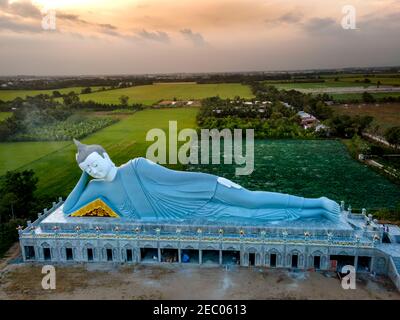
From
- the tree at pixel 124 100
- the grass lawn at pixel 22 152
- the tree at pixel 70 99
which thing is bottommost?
the grass lawn at pixel 22 152

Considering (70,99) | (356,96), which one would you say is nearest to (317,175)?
(70,99)

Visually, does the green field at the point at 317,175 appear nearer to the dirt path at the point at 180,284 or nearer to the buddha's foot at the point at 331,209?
the buddha's foot at the point at 331,209

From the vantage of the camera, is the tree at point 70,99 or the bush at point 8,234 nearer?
the bush at point 8,234

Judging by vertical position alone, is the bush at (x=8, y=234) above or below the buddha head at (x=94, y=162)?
below

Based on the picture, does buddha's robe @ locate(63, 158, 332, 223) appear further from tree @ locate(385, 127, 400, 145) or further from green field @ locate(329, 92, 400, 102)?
green field @ locate(329, 92, 400, 102)

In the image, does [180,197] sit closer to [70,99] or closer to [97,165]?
[97,165]

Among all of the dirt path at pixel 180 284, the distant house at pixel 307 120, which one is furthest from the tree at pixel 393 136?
the dirt path at pixel 180 284
